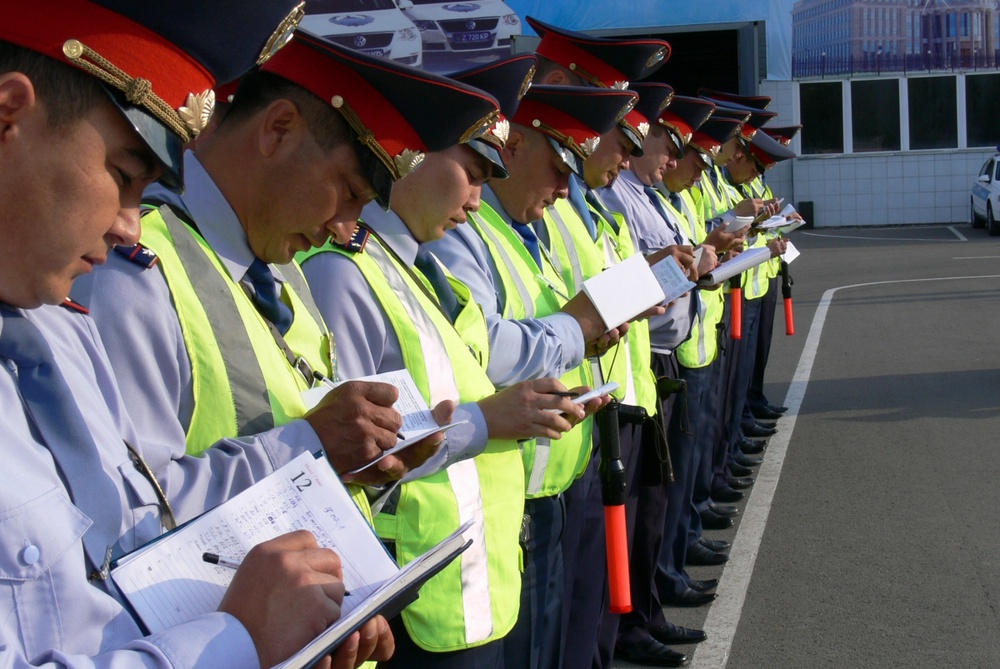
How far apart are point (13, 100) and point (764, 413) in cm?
800

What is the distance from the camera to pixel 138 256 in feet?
5.93

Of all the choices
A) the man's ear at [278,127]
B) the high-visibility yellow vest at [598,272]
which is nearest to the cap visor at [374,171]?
the man's ear at [278,127]

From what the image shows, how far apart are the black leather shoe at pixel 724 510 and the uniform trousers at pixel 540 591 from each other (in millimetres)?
3260

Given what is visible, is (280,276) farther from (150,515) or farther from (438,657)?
(438,657)

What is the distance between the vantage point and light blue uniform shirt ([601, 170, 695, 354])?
16.6 ft

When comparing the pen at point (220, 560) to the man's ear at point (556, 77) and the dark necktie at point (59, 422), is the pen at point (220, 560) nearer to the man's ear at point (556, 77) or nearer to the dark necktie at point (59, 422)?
the dark necktie at point (59, 422)

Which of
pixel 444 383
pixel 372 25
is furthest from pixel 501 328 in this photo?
pixel 372 25

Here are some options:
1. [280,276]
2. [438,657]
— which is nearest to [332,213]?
[280,276]

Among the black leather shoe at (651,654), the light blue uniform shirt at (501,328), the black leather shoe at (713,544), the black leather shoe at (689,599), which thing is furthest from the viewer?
the black leather shoe at (713,544)

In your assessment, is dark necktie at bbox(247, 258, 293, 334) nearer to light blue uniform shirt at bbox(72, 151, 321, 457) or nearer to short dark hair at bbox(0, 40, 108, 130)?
light blue uniform shirt at bbox(72, 151, 321, 457)

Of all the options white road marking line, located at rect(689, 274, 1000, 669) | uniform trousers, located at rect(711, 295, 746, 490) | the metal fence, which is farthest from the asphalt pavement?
the metal fence

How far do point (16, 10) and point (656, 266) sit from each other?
291 cm

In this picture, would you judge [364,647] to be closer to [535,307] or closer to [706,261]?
[535,307]

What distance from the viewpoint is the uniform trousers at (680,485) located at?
525 centimetres
